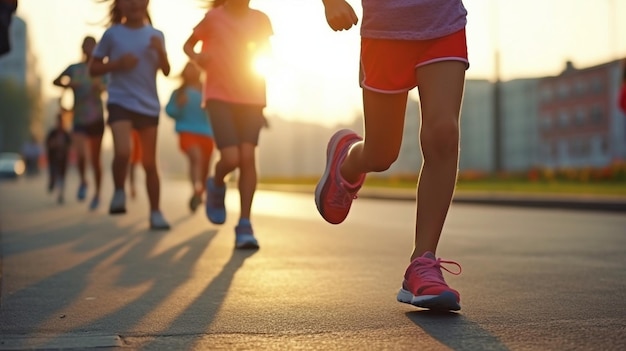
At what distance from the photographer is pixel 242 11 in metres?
7.29

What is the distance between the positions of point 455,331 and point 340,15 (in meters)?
1.34

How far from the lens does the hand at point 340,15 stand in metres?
3.95

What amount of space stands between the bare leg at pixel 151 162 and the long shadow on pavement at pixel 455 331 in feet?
16.6

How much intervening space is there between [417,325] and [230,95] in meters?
3.93


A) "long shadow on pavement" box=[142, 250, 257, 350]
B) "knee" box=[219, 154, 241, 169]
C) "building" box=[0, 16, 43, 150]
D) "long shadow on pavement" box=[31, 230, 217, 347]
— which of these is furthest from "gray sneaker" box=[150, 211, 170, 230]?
"building" box=[0, 16, 43, 150]

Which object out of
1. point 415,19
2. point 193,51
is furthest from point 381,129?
point 193,51

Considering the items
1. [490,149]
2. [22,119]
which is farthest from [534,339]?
[490,149]

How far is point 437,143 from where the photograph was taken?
4.00 meters

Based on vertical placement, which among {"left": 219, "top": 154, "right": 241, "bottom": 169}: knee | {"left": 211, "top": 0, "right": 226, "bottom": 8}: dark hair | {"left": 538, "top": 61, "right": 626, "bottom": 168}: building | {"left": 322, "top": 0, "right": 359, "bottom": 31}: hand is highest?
{"left": 211, "top": 0, "right": 226, "bottom": 8}: dark hair

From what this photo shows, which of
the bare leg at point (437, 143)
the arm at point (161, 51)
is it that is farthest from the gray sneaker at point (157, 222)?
the bare leg at point (437, 143)

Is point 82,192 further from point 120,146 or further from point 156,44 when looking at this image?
point 156,44

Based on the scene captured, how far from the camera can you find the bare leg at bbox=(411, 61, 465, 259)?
3973mm

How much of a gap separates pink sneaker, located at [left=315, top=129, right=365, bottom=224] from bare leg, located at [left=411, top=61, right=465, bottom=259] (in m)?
0.70

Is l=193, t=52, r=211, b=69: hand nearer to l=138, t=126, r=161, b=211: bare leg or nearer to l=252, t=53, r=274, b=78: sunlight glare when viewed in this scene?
l=252, t=53, r=274, b=78: sunlight glare
